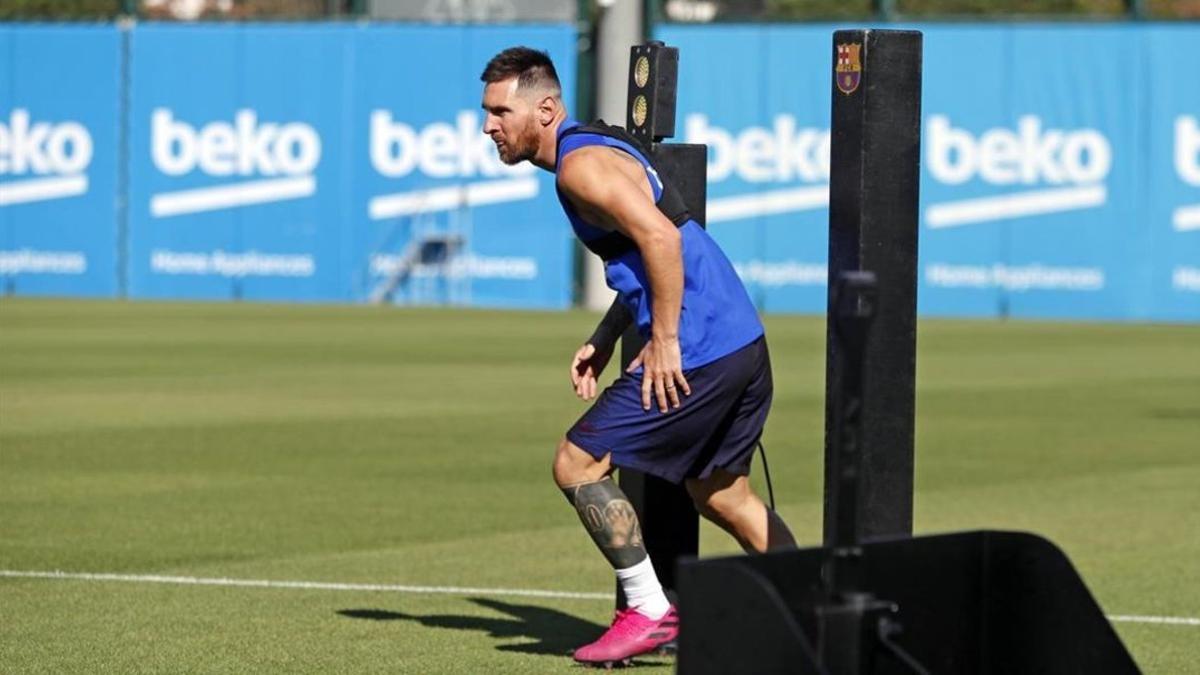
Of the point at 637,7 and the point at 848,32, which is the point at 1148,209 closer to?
the point at 637,7

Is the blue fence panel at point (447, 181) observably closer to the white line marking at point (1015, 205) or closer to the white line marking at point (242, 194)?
the white line marking at point (242, 194)

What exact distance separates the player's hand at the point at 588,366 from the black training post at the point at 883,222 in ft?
5.11

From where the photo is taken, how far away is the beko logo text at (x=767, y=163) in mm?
39000

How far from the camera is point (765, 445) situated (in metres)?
18.0

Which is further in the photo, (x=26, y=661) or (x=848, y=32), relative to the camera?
(x=26, y=661)

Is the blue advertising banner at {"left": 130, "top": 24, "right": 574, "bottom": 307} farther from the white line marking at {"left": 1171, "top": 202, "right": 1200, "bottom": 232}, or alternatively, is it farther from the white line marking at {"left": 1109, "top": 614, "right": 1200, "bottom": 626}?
the white line marking at {"left": 1109, "top": 614, "right": 1200, "bottom": 626}

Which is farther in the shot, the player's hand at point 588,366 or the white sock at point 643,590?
the player's hand at point 588,366

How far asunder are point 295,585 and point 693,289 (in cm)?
308

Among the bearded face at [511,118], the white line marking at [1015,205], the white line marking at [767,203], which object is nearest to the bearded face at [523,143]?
the bearded face at [511,118]

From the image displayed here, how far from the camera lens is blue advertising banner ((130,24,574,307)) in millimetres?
41062

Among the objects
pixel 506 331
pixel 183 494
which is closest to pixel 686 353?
pixel 183 494

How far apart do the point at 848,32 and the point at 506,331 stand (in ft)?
83.9

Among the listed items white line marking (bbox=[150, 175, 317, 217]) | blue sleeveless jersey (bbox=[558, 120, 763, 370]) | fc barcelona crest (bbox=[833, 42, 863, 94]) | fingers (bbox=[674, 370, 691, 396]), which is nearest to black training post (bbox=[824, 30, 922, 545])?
fc barcelona crest (bbox=[833, 42, 863, 94])

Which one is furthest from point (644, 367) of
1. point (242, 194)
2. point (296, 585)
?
point (242, 194)
